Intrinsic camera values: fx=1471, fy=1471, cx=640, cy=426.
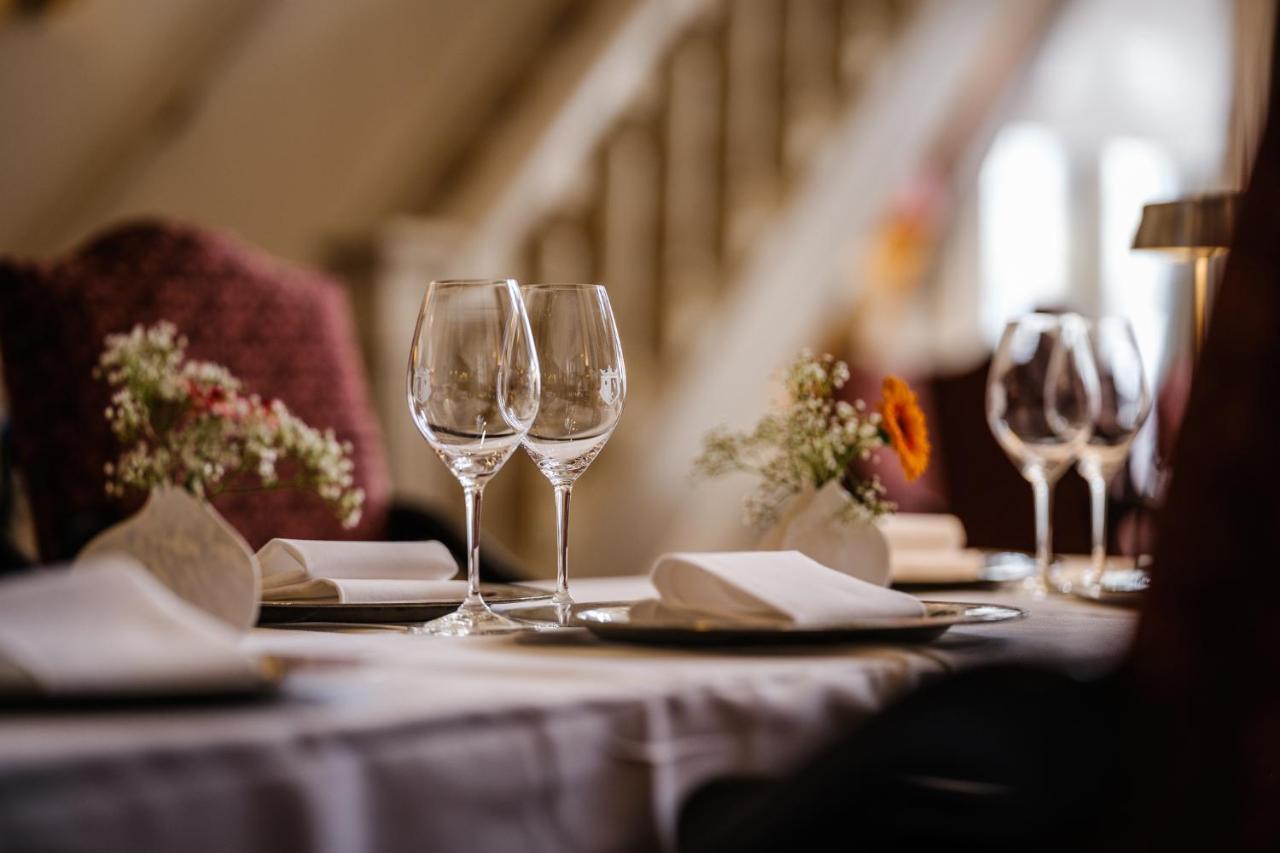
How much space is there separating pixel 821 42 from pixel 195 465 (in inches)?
138

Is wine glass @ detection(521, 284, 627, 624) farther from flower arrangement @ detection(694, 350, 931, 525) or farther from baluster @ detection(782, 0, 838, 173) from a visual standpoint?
baluster @ detection(782, 0, 838, 173)

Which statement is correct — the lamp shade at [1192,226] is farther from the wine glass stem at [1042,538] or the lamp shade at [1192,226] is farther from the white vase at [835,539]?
the white vase at [835,539]

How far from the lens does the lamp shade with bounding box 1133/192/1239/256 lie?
52.9 inches

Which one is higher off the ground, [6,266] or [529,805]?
[6,266]

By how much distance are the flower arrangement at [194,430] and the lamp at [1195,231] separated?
78 centimetres

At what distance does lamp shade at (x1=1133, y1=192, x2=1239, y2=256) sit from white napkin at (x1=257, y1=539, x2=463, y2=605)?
2.38 ft

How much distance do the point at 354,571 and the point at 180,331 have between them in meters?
0.91

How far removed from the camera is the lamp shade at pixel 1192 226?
1345 mm

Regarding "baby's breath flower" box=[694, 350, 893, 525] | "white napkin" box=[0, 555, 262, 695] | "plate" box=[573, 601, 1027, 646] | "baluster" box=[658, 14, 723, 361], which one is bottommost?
"plate" box=[573, 601, 1027, 646]

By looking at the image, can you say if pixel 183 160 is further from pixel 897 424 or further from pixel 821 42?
pixel 897 424

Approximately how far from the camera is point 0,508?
3012 mm

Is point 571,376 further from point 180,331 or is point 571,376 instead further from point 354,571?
point 180,331

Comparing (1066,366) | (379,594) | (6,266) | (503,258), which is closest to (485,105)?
(503,258)

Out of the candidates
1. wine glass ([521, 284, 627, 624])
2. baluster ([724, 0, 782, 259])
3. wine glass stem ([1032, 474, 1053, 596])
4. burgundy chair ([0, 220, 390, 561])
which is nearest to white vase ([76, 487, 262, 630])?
wine glass ([521, 284, 627, 624])
